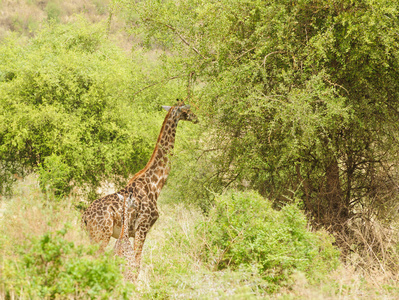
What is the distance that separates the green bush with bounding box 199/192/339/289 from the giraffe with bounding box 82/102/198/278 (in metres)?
1.18

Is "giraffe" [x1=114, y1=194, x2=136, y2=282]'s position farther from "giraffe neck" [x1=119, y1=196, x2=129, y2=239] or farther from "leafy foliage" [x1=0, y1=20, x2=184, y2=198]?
"leafy foliage" [x1=0, y1=20, x2=184, y2=198]

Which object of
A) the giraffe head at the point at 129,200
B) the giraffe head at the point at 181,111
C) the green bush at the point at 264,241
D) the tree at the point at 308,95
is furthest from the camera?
the giraffe head at the point at 181,111

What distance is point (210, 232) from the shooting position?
7.86 metres

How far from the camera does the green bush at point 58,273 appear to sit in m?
5.00

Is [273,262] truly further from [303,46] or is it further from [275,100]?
[303,46]

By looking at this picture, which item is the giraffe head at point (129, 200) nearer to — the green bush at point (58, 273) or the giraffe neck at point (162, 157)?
the giraffe neck at point (162, 157)

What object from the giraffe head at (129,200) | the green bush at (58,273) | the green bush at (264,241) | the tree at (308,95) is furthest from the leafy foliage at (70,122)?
the green bush at (58,273)

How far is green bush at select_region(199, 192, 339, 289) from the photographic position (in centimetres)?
678

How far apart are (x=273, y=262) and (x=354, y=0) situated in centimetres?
564

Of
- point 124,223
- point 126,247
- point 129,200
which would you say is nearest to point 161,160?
point 129,200

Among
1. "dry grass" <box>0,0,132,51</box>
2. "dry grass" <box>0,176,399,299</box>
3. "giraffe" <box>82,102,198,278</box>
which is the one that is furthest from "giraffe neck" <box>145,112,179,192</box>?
"dry grass" <box>0,0,132,51</box>

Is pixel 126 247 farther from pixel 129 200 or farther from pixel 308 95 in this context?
pixel 308 95

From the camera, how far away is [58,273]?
525 centimetres

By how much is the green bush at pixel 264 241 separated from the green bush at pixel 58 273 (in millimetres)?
2265
